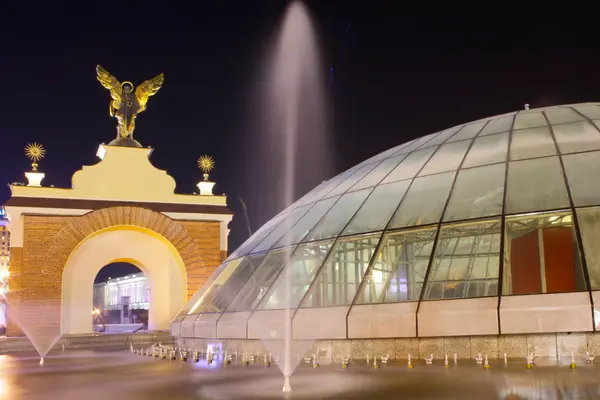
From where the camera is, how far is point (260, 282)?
559 inches

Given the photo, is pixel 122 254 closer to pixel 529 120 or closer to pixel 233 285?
pixel 233 285

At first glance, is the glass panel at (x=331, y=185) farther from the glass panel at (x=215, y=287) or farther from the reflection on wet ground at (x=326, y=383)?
the reflection on wet ground at (x=326, y=383)

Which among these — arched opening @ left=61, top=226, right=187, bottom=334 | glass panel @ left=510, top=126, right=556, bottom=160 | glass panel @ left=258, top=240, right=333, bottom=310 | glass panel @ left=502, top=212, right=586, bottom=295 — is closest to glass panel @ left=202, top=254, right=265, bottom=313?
glass panel @ left=258, top=240, right=333, bottom=310

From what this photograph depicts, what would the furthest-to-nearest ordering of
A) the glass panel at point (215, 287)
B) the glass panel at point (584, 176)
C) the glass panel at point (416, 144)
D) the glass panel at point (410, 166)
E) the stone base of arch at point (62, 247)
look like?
the stone base of arch at point (62, 247) < the glass panel at point (416, 144) < the glass panel at point (215, 287) < the glass panel at point (410, 166) < the glass panel at point (584, 176)

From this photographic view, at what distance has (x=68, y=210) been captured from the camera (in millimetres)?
27844

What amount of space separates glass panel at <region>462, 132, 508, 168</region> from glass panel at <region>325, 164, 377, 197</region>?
2907 mm

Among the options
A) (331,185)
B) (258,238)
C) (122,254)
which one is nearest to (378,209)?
(331,185)

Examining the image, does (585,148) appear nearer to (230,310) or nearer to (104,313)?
(230,310)

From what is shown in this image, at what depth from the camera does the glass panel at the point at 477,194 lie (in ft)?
39.0

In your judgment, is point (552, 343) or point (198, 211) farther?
point (198, 211)

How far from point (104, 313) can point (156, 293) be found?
147 ft

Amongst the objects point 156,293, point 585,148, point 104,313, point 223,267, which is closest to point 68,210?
point 156,293

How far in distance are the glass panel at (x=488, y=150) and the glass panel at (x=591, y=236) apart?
8.78 feet

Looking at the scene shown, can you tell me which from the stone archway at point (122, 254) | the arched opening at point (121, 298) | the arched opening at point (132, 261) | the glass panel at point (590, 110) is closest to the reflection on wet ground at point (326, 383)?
the glass panel at point (590, 110)
